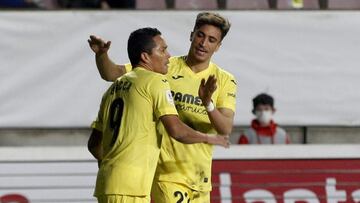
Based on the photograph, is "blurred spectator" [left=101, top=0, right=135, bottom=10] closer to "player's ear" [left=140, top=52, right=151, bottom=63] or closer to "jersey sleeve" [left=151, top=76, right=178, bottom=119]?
"player's ear" [left=140, top=52, right=151, bottom=63]

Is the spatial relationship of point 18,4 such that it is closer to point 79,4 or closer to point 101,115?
point 79,4

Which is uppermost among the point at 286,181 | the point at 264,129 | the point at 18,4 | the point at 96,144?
the point at 18,4

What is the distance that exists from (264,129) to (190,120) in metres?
4.37

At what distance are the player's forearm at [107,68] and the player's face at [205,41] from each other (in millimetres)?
579

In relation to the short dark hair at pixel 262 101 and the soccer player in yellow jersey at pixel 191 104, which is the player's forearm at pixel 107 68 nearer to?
the soccer player in yellow jersey at pixel 191 104

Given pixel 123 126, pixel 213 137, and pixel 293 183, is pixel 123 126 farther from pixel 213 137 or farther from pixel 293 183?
pixel 293 183

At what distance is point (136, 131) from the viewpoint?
8.52 meters

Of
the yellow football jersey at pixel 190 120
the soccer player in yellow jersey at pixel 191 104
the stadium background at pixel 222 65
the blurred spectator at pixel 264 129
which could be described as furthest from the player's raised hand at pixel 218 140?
the stadium background at pixel 222 65

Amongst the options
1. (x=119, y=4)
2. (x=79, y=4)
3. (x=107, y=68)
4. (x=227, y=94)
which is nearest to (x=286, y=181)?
(x=119, y=4)

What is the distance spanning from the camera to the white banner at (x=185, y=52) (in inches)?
582

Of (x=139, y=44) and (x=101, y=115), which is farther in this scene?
(x=101, y=115)

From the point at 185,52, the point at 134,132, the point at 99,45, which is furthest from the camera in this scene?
the point at 185,52

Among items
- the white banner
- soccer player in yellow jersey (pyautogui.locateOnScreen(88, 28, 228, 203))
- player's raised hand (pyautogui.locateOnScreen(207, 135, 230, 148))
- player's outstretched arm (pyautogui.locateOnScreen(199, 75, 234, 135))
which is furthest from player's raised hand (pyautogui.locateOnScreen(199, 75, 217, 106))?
the white banner

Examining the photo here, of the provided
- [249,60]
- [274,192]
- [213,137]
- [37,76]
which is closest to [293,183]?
[274,192]
